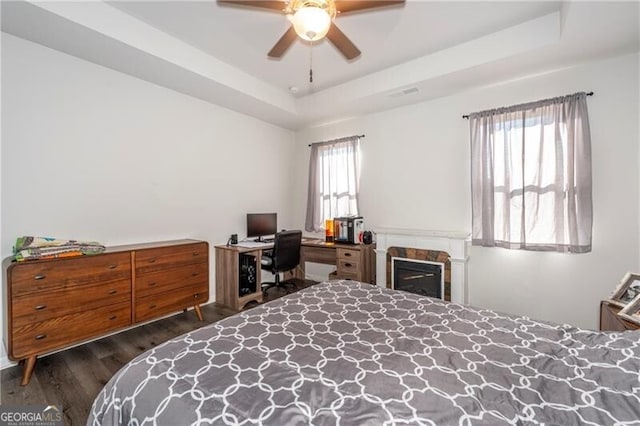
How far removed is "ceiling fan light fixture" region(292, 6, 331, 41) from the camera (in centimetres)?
159

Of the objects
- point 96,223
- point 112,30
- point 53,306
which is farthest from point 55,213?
point 112,30

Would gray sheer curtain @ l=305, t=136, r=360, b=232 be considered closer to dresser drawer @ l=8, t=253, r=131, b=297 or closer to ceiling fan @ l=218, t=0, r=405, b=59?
ceiling fan @ l=218, t=0, r=405, b=59

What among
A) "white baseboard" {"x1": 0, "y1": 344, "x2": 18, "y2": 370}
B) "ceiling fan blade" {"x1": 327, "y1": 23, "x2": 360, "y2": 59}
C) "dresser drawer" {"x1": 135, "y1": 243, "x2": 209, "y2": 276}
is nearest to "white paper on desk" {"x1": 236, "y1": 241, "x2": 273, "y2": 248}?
"dresser drawer" {"x1": 135, "y1": 243, "x2": 209, "y2": 276}

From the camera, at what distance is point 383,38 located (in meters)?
2.65

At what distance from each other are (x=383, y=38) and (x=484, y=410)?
9.47 feet

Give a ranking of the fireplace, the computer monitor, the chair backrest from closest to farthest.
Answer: the fireplace, the chair backrest, the computer monitor

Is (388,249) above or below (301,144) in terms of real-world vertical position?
below

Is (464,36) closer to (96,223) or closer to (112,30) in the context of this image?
(112,30)

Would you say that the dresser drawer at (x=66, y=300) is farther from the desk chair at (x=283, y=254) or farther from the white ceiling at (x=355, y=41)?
the white ceiling at (x=355, y=41)

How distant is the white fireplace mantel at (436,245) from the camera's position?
10.4 ft

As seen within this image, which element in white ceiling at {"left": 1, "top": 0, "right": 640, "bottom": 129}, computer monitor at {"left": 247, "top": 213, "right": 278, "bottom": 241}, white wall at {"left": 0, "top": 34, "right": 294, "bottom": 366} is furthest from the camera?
computer monitor at {"left": 247, "top": 213, "right": 278, "bottom": 241}

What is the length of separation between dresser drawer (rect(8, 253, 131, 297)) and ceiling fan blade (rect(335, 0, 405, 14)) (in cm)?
264

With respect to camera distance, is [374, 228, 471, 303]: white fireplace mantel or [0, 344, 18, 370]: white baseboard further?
[374, 228, 471, 303]: white fireplace mantel

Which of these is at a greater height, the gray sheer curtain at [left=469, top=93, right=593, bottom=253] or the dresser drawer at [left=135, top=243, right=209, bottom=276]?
the gray sheer curtain at [left=469, top=93, right=593, bottom=253]
